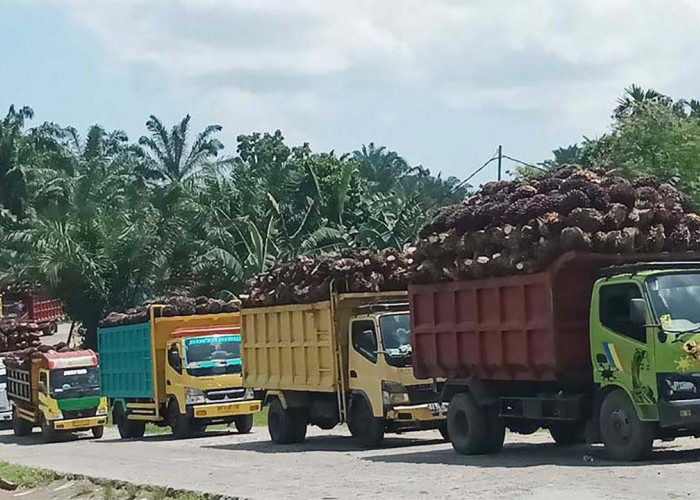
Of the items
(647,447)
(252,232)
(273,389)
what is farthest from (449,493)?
(252,232)

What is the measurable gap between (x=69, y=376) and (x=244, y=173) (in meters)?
18.8

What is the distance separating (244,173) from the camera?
5025 cm

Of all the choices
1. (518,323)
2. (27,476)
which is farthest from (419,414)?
(27,476)

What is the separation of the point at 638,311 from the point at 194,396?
1487 cm

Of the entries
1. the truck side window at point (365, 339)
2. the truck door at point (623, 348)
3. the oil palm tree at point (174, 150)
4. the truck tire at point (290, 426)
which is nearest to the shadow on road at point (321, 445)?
the truck tire at point (290, 426)

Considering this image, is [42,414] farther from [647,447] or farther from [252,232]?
[647,447]

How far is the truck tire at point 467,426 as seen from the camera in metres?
17.5

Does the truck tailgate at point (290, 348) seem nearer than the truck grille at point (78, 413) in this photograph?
Yes

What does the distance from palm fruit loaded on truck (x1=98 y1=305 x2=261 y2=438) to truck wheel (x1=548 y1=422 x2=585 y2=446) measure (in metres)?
10.1

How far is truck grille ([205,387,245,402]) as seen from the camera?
27609 millimetres

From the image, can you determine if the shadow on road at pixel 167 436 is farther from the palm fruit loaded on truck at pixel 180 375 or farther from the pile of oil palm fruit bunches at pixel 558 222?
the pile of oil palm fruit bunches at pixel 558 222

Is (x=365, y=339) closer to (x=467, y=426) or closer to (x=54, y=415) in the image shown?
(x=467, y=426)

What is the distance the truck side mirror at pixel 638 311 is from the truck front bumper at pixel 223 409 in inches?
551

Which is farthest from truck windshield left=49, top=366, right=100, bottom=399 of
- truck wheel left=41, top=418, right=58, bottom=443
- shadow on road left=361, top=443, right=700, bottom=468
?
shadow on road left=361, top=443, right=700, bottom=468
